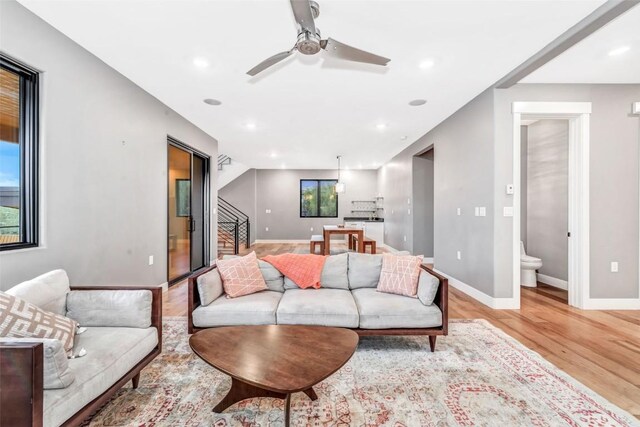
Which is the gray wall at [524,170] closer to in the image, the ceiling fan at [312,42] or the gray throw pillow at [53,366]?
the ceiling fan at [312,42]

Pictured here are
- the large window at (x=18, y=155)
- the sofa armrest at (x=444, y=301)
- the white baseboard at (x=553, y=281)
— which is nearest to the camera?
the large window at (x=18, y=155)

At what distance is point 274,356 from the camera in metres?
1.62

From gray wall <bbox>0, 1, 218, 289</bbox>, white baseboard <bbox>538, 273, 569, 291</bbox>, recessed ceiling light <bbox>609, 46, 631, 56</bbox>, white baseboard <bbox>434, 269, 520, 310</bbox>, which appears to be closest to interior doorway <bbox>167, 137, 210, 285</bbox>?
gray wall <bbox>0, 1, 218, 289</bbox>

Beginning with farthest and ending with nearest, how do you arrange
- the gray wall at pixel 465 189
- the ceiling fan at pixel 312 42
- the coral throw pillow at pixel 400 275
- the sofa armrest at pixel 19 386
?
1. the gray wall at pixel 465 189
2. the coral throw pillow at pixel 400 275
3. the ceiling fan at pixel 312 42
4. the sofa armrest at pixel 19 386

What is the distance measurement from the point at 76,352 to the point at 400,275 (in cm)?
240

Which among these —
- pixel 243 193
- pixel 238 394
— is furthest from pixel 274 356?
pixel 243 193

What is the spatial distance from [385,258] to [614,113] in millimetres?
3369

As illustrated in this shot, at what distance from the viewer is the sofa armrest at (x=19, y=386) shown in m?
1.16

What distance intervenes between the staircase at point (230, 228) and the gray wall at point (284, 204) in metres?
0.72

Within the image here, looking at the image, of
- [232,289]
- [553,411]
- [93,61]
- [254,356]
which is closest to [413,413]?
[553,411]

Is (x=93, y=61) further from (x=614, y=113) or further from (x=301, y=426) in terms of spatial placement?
(x=614, y=113)

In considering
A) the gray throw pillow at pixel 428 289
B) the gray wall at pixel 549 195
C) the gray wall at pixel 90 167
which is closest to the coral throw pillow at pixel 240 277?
the gray wall at pixel 90 167

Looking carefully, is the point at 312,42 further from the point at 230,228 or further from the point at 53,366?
the point at 230,228

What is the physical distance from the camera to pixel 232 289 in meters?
2.71
